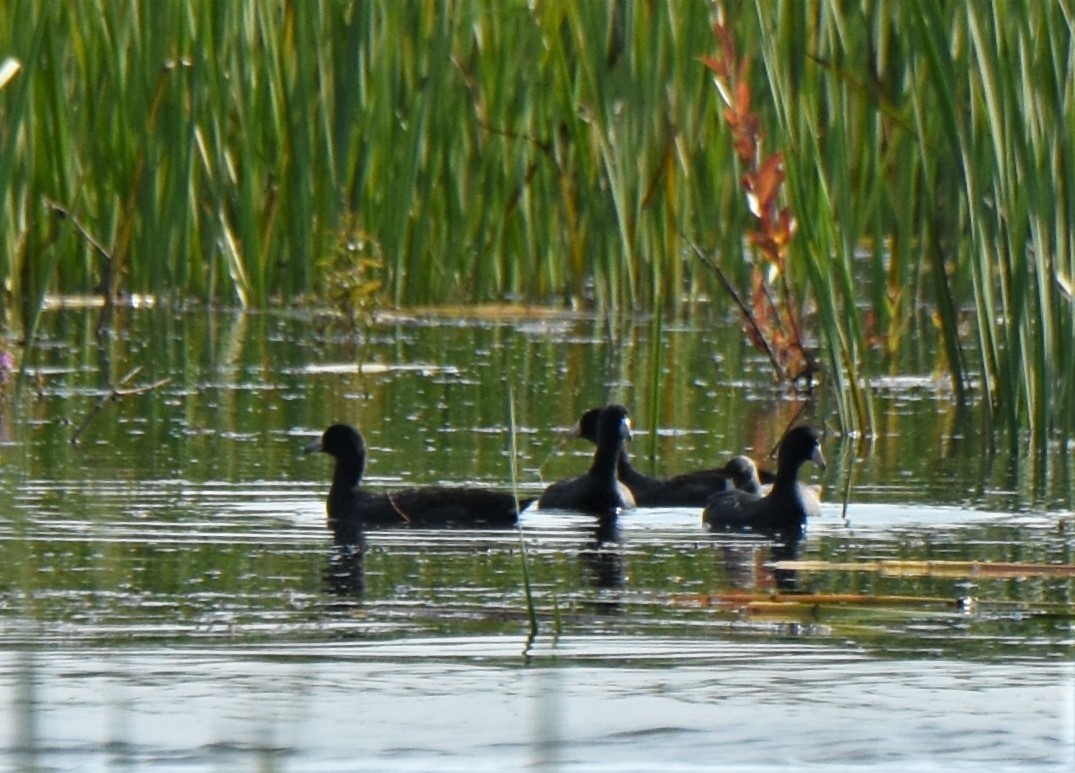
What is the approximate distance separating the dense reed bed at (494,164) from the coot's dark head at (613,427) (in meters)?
0.57

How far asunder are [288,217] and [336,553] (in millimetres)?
6150

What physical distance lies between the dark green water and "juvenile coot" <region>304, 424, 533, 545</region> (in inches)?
4.4

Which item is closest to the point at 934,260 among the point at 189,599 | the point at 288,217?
the point at 189,599

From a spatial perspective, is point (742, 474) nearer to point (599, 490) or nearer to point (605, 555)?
point (599, 490)

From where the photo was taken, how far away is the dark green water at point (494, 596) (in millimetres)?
4402

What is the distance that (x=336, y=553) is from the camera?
6895mm

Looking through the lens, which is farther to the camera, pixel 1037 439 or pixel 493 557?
pixel 1037 439

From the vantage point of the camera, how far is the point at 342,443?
827cm

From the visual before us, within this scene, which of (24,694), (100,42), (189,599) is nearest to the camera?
(24,694)

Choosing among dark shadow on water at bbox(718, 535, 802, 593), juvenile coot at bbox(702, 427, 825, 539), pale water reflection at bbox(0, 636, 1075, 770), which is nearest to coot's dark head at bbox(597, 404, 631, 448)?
juvenile coot at bbox(702, 427, 825, 539)

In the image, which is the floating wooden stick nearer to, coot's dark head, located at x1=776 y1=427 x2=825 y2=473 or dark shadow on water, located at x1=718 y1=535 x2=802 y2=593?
coot's dark head, located at x1=776 y1=427 x2=825 y2=473

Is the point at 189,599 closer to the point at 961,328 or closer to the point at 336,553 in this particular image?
the point at 336,553

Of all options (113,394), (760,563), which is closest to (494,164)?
(113,394)

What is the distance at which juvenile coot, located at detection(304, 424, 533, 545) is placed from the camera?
293 inches
